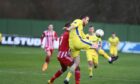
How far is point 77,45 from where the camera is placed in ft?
63.2

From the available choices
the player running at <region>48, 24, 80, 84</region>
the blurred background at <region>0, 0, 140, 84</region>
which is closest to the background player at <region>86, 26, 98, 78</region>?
the blurred background at <region>0, 0, 140, 84</region>

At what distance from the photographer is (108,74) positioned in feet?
85.0

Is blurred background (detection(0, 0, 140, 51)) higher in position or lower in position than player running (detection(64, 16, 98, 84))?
higher

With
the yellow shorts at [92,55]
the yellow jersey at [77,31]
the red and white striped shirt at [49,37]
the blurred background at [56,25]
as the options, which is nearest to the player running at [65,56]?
the yellow jersey at [77,31]

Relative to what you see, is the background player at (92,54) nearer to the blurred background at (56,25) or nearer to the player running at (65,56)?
the blurred background at (56,25)

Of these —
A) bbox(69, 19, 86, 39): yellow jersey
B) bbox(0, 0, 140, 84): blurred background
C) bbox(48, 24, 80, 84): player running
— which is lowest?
bbox(48, 24, 80, 84): player running

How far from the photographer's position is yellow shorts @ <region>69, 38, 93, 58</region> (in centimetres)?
1906

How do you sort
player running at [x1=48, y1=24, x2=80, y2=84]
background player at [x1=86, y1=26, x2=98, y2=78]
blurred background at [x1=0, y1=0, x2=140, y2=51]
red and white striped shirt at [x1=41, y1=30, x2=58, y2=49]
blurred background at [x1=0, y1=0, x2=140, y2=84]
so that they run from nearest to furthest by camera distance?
1. player running at [x1=48, y1=24, x2=80, y2=84]
2. background player at [x1=86, y1=26, x2=98, y2=78]
3. red and white striped shirt at [x1=41, y1=30, x2=58, y2=49]
4. blurred background at [x1=0, y1=0, x2=140, y2=84]
5. blurred background at [x1=0, y1=0, x2=140, y2=51]

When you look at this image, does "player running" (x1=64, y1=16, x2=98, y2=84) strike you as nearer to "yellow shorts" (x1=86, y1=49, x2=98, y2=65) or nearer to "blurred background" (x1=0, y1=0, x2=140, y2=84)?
"yellow shorts" (x1=86, y1=49, x2=98, y2=65)

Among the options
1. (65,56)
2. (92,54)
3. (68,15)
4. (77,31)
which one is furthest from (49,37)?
(68,15)

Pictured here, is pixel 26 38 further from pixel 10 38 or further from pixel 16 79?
pixel 16 79

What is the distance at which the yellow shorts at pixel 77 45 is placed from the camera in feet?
62.5

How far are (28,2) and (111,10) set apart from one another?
13.3 metres

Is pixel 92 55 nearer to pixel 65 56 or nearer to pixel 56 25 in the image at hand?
pixel 65 56
